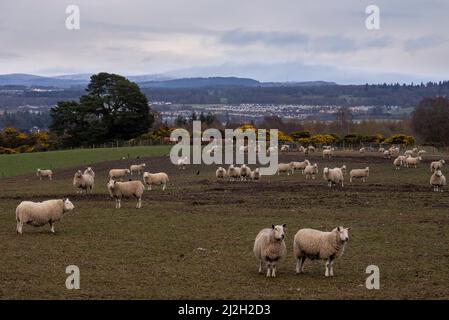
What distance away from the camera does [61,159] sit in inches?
2896

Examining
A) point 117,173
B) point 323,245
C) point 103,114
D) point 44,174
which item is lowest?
point 44,174

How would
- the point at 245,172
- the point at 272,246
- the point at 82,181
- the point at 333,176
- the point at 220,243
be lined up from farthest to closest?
the point at 245,172 < the point at 333,176 < the point at 82,181 < the point at 220,243 < the point at 272,246

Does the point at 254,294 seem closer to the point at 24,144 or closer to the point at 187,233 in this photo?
the point at 187,233

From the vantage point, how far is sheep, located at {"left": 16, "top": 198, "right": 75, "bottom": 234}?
917 inches

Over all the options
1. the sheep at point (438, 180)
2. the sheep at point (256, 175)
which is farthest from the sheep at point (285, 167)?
the sheep at point (438, 180)

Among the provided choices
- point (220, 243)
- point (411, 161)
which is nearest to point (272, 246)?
point (220, 243)

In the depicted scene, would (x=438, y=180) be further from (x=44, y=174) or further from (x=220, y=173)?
(x=44, y=174)

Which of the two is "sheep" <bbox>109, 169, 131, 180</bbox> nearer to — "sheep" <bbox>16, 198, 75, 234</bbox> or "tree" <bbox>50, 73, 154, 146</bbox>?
"sheep" <bbox>16, 198, 75, 234</bbox>

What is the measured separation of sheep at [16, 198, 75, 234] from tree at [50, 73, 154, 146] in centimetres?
7656

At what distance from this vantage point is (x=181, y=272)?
57.3 ft

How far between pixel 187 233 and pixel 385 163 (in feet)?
131

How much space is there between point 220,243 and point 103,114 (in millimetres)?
82841

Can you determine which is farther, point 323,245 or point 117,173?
point 117,173
